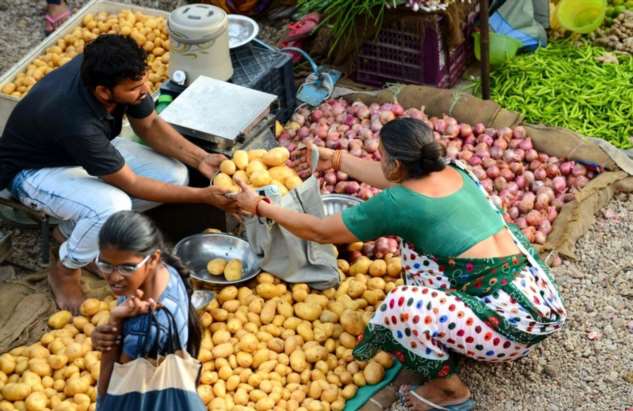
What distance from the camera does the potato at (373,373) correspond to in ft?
11.7

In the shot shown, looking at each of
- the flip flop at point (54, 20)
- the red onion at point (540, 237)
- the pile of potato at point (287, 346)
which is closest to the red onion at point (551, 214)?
the red onion at point (540, 237)

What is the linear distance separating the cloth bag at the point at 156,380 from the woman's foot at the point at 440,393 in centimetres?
110

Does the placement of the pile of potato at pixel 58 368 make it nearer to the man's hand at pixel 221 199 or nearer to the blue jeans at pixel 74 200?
the blue jeans at pixel 74 200

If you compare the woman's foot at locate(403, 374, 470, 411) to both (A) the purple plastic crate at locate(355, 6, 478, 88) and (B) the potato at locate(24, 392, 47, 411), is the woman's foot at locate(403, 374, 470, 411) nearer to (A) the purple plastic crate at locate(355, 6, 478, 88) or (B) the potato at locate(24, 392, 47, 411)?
(B) the potato at locate(24, 392, 47, 411)

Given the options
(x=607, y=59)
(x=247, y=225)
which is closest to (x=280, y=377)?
(x=247, y=225)

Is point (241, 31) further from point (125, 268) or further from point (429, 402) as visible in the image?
point (125, 268)

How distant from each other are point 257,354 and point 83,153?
1101mm

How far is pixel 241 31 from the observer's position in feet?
16.8

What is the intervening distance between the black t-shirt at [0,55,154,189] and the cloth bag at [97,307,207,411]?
1.37 metres

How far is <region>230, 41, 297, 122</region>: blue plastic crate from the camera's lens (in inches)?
192

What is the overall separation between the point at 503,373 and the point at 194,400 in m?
1.50

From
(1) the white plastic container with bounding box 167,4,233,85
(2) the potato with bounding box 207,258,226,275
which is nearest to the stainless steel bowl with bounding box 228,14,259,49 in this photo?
(1) the white plastic container with bounding box 167,4,233,85

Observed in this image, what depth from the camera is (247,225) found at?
3861mm

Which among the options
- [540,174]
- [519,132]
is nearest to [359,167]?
[540,174]
